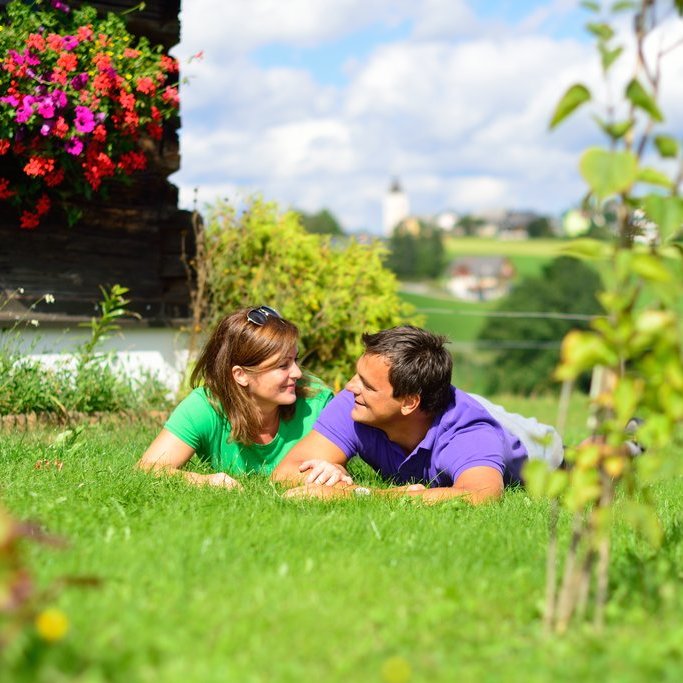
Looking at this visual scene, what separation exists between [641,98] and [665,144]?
164 millimetres

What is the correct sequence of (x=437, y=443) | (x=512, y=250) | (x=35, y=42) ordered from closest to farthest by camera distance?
(x=437, y=443), (x=35, y=42), (x=512, y=250)

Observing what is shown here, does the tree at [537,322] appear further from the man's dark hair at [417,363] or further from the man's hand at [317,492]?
the man's hand at [317,492]

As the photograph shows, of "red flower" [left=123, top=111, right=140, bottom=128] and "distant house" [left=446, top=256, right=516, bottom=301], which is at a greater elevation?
"red flower" [left=123, top=111, right=140, bottom=128]

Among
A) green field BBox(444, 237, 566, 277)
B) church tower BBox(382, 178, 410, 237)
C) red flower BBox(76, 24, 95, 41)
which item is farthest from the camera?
church tower BBox(382, 178, 410, 237)

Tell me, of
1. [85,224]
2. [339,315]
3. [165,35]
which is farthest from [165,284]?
[165,35]

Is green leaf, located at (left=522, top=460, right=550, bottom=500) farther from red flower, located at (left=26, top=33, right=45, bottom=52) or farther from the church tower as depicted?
the church tower

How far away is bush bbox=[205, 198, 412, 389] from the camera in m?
7.52

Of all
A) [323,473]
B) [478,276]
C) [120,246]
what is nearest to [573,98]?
[323,473]

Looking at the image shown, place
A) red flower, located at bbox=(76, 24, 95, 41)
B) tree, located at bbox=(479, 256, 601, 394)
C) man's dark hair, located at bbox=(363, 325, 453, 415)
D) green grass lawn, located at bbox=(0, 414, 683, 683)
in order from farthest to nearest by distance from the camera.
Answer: tree, located at bbox=(479, 256, 601, 394) → red flower, located at bbox=(76, 24, 95, 41) → man's dark hair, located at bbox=(363, 325, 453, 415) → green grass lawn, located at bbox=(0, 414, 683, 683)

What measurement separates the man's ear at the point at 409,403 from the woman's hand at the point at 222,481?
2.71ft

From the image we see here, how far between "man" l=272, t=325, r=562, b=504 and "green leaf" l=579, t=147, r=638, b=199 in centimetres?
208

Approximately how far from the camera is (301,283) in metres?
7.68

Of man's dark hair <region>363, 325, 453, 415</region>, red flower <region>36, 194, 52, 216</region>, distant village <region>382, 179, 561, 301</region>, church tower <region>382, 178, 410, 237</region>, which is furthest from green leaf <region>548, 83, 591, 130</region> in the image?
church tower <region>382, 178, 410, 237</region>

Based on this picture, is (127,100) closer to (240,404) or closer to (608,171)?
(240,404)
